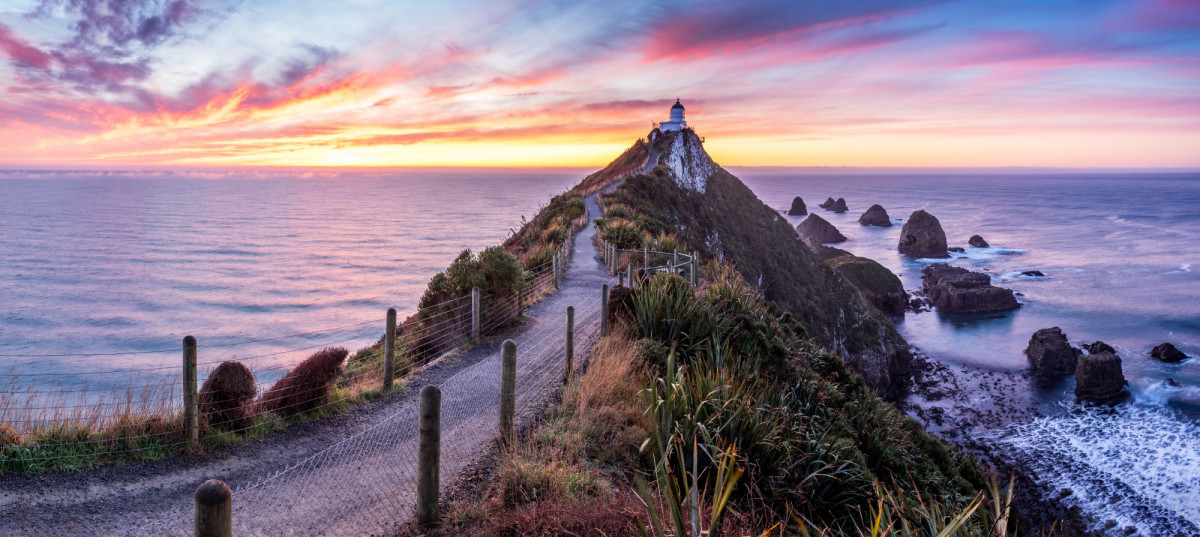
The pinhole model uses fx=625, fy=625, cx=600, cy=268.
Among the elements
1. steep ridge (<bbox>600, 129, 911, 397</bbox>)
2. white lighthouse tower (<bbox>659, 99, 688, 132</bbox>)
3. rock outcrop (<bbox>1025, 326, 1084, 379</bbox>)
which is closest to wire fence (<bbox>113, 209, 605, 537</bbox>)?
steep ridge (<bbox>600, 129, 911, 397</bbox>)

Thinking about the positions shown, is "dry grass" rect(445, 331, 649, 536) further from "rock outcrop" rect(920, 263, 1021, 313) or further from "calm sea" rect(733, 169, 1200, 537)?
"rock outcrop" rect(920, 263, 1021, 313)

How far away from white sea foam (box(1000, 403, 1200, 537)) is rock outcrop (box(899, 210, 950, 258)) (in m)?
43.4

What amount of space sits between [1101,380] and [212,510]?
34.2m

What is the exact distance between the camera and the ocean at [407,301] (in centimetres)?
2233

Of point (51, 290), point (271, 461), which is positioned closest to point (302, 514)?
point (271, 461)

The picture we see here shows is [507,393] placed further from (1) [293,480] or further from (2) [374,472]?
(1) [293,480]

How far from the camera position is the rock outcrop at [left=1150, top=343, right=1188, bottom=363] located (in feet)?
105

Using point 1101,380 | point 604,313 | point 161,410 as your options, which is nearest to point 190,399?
point 161,410

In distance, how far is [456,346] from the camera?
11.4 metres

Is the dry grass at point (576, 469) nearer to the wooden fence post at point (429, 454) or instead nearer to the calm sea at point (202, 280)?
the wooden fence post at point (429, 454)

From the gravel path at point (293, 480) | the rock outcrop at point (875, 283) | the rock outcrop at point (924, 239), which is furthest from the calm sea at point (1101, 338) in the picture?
the gravel path at point (293, 480)

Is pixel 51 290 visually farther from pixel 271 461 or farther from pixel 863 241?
pixel 863 241

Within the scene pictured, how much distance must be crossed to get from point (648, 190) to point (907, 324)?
801 inches

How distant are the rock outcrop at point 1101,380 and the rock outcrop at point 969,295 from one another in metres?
16.1
